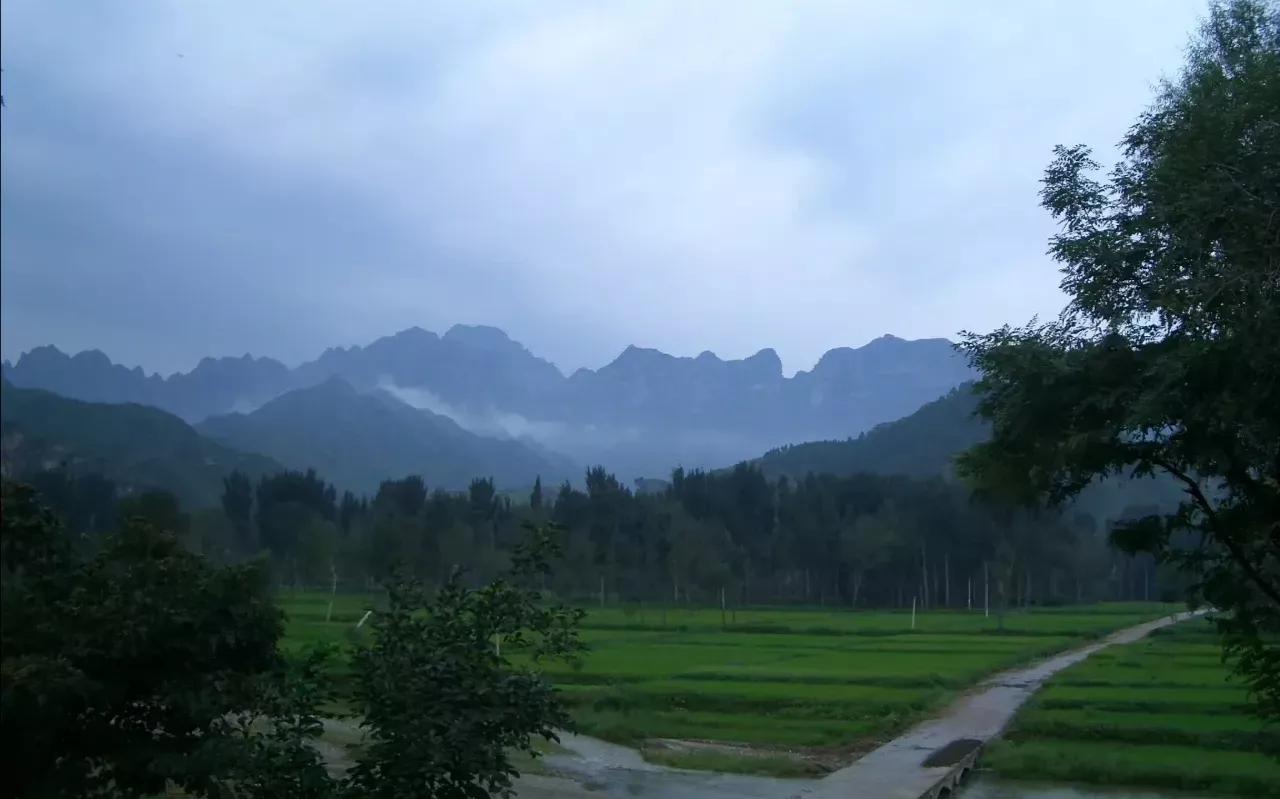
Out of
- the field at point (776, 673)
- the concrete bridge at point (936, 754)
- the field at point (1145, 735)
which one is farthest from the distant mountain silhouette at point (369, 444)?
the field at point (1145, 735)

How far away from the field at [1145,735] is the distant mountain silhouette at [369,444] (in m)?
44.8

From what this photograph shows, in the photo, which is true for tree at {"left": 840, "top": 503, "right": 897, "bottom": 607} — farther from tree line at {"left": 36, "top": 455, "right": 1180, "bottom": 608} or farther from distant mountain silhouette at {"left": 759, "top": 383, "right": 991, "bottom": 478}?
distant mountain silhouette at {"left": 759, "top": 383, "right": 991, "bottom": 478}

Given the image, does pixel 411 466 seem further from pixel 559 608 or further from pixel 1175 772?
pixel 559 608

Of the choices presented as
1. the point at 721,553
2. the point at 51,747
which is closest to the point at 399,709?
the point at 51,747

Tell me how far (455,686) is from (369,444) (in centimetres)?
13939

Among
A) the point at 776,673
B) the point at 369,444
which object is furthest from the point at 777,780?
the point at 369,444

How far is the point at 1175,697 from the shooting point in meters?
29.5

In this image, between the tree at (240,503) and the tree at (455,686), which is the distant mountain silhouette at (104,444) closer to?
the tree at (240,503)

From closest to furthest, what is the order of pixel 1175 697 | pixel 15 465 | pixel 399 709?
pixel 15 465 → pixel 399 709 → pixel 1175 697

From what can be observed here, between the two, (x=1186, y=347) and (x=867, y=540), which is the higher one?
(x=1186, y=347)

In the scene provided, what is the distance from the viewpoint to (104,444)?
44.3 feet

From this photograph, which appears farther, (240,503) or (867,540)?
(867,540)

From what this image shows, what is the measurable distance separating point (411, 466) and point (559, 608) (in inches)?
5397

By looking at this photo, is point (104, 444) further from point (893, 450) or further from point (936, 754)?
point (893, 450)
